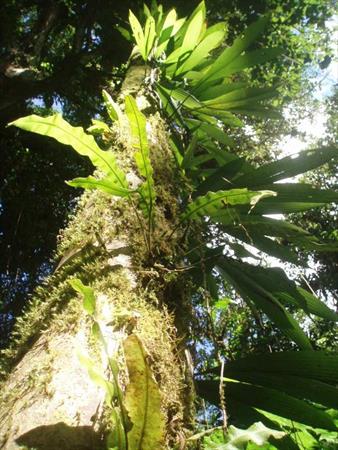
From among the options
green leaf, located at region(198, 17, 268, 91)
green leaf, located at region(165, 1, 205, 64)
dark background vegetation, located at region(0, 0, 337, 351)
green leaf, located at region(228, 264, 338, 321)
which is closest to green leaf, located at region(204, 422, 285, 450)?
green leaf, located at region(228, 264, 338, 321)

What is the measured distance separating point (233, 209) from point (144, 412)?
908mm

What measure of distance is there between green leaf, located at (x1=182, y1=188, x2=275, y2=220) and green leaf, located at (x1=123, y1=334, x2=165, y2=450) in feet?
2.10

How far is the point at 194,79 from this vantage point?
112 inches

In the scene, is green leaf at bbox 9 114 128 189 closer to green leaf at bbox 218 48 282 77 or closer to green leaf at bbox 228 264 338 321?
green leaf at bbox 228 264 338 321

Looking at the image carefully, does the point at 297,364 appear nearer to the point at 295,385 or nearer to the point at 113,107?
the point at 295,385

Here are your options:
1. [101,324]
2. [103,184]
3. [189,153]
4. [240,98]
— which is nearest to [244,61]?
[240,98]

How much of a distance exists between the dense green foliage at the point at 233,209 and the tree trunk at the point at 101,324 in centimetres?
8

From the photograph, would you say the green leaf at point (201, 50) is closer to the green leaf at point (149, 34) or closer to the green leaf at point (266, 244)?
the green leaf at point (149, 34)

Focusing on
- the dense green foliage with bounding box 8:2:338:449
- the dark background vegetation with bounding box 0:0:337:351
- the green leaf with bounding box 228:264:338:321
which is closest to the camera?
the dense green foliage with bounding box 8:2:338:449

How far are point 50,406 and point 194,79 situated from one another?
2.46 m

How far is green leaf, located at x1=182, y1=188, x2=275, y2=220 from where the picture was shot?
1251mm

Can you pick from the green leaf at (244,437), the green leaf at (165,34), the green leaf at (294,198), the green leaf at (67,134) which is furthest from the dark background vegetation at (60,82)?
the green leaf at (244,437)

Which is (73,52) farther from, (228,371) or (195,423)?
(195,423)

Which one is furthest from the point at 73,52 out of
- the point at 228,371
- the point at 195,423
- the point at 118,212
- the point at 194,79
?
the point at 195,423
